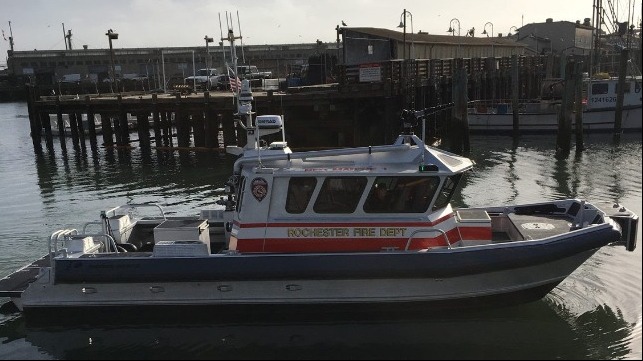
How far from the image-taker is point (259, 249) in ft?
26.3

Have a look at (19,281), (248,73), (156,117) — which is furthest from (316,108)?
(19,281)

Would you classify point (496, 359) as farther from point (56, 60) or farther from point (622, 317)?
point (56, 60)

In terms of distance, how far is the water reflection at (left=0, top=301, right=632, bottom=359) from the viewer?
751 centimetres

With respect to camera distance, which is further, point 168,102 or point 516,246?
point 168,102

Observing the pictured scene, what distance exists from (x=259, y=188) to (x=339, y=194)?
3.73ft

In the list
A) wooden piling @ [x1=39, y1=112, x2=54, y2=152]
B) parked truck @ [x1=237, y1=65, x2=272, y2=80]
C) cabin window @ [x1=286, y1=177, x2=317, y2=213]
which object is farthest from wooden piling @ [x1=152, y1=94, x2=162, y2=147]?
cabin window @ [x1=286, y1=177, x2=317, y2=213]

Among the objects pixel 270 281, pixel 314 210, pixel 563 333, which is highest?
pixel 314 210

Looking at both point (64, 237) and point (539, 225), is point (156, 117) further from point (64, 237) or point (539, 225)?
point (539, 225)

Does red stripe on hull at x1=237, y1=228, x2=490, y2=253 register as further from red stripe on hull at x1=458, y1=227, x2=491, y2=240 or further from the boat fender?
the boat fender

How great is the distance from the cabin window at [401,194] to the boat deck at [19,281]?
534 cm

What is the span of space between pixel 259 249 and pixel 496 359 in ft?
11.6

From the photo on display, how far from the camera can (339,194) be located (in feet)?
25.8

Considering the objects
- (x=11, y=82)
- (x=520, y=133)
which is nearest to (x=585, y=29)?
(x=520, y=133)

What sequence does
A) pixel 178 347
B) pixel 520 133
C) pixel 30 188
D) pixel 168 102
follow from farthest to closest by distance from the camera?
pixel 520 133, pixel 168 102, pixel 30 188, pixel 178 347
